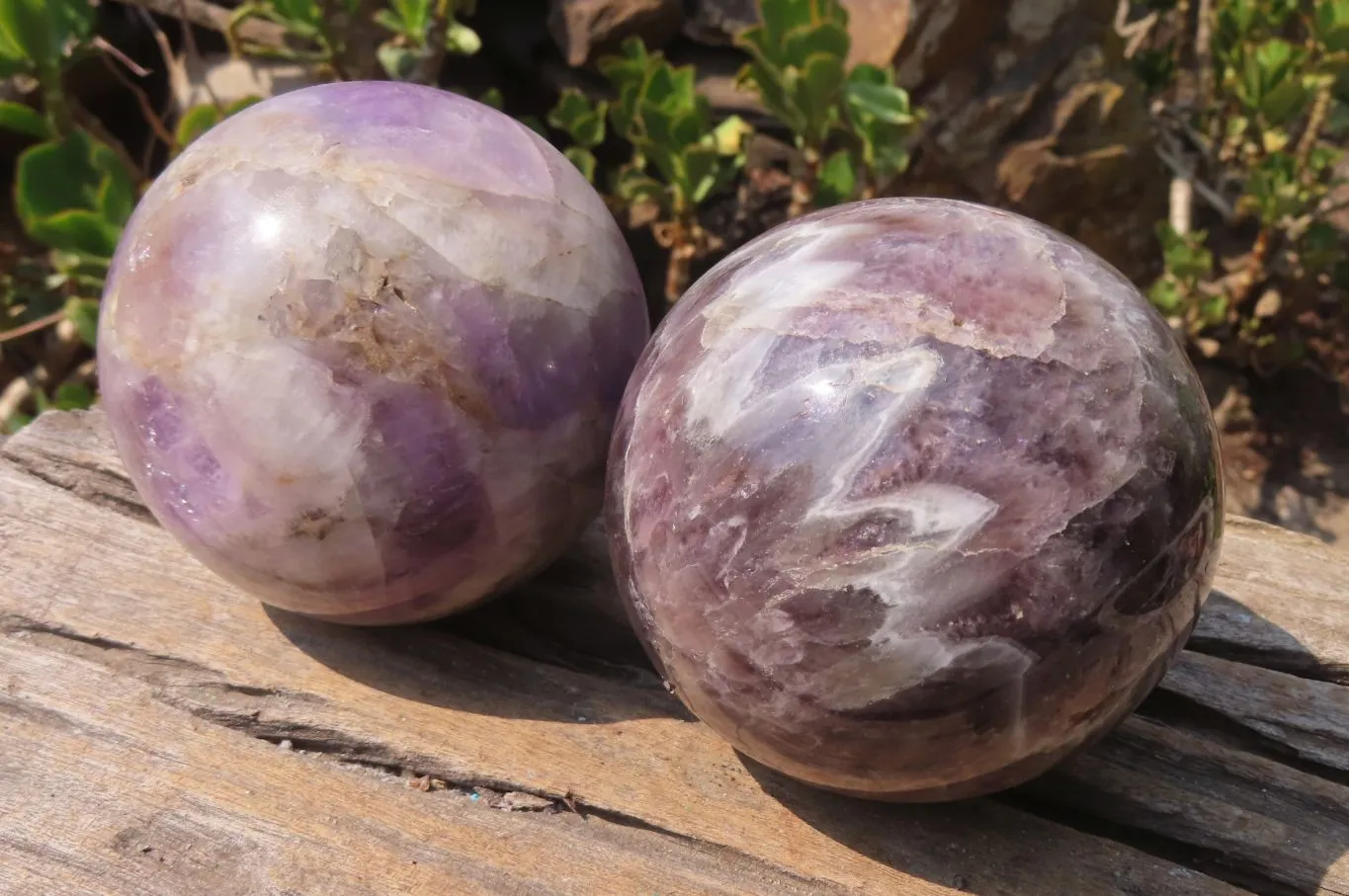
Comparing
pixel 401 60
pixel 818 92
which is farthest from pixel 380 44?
pixel 818 92

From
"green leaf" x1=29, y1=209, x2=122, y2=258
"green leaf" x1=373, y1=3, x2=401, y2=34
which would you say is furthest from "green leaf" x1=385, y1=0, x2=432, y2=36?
"green leaf" x1=29, y1=209, x2=122, y2=258

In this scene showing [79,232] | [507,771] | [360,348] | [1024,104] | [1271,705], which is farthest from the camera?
[1024,104]

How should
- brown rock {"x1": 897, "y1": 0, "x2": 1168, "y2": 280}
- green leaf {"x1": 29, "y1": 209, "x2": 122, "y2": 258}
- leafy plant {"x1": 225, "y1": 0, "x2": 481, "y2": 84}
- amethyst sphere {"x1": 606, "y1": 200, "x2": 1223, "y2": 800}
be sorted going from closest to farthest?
amethyst sphere {"x1": 606, "y1": 200, "x2": 1223, "y2": 800}, green leaf {"x1": 29, "y1": 209, "x2": 122, "y2": 258}, leafy plant {"x1": 225, "y1": 0, "x2": 481, "y2": 84}, brown rock {"x1": 897, "y1": 0, "x2": 1168, "y2": 280}

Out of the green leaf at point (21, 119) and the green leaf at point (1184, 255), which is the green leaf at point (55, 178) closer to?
the green leaf at point (21, 119)

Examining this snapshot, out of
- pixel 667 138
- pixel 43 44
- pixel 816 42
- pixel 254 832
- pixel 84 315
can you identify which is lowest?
pixel 254 832

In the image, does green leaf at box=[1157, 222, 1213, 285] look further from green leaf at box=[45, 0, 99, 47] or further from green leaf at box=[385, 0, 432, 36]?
green leaf at box=[45, 0, 99, 47]

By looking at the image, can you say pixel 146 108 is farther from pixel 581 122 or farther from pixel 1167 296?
pixel 1167 296
